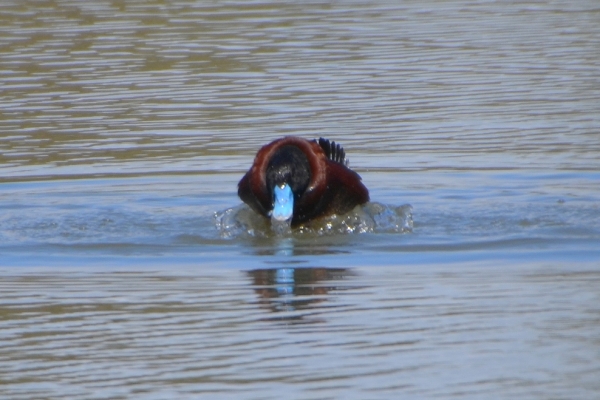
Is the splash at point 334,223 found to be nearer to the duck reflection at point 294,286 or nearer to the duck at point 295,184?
the duck at point 295,184

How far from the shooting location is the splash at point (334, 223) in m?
7.56

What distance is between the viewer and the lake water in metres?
4.81

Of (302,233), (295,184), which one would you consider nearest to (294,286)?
Answer: (295,184)

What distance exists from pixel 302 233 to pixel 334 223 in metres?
0.20

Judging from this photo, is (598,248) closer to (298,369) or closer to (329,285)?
(329,285)

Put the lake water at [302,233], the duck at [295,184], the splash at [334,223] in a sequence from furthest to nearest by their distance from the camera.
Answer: the splash at [334,223] < the duck at [295,184] < the lake water at [302,233]

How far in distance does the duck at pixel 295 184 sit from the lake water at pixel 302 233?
195 millimetres

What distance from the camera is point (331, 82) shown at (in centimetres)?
1301

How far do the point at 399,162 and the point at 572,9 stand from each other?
386 inches

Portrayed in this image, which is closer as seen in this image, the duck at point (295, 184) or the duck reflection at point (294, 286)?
the duck reflection at point (294, 286)

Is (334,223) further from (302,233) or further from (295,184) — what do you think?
(295,184)

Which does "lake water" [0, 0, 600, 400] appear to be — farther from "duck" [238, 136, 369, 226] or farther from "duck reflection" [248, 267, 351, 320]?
"duck" [238, 136, 369, 226]

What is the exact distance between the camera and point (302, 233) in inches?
301

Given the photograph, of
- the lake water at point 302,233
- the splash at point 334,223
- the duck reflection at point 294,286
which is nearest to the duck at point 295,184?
the splash at point 334,223
